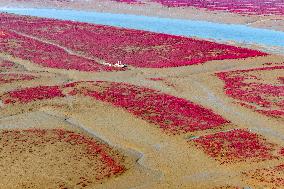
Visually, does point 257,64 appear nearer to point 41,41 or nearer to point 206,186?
point 41,41

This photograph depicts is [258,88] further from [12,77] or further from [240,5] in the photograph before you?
[240,5]

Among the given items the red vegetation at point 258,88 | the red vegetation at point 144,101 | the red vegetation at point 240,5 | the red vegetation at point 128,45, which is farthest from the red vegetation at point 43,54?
the red vegetation at point 240,5

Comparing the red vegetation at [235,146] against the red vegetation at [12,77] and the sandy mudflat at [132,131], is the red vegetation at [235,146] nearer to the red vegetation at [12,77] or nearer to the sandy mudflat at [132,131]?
the sandy mudflat at [132,131]

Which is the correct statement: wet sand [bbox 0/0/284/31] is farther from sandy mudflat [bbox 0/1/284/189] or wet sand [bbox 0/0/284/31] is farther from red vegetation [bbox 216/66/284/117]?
sandy mudflat [bbox 0/1/284/189]

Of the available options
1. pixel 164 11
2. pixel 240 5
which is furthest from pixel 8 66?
pixel 240 5

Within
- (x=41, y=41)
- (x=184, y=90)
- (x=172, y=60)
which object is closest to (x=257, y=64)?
(x=172, y=60)

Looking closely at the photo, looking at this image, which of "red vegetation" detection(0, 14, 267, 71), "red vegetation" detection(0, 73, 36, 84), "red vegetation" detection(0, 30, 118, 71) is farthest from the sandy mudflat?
"red vegetation" detection(0, 14, 267, 71)
